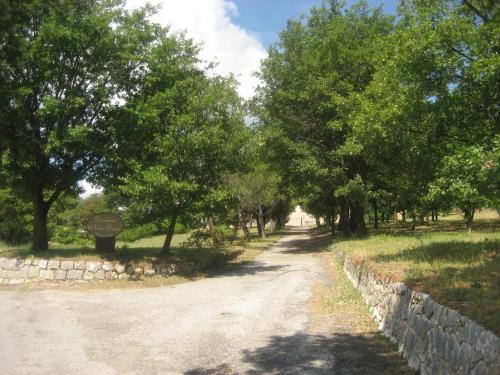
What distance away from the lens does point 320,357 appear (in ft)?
23.0

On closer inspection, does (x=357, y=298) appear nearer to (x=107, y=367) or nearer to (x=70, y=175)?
(x=107, y=367)

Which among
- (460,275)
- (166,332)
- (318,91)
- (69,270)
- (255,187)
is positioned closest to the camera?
(460,275)

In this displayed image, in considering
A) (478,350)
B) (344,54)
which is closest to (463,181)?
(478,350)

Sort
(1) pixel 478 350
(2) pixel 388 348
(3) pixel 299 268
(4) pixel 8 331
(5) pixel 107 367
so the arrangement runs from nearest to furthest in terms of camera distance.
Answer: (1) pixel 478 350 < (5) pixel 107 367 < (2) pixel 388 348 < (4) pixel 8 331 < (3) pixel 299 268

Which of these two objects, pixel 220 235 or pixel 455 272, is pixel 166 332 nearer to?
pixel 455 272

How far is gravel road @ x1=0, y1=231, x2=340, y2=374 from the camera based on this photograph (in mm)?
6734

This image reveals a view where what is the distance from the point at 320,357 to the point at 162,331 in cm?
338

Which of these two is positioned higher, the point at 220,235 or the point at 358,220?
the point at 358,220

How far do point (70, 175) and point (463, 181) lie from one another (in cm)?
1355

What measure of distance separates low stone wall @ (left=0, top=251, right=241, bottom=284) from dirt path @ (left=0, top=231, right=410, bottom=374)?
1.23 meters

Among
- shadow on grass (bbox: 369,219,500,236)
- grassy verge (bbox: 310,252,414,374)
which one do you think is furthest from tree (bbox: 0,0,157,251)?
shadow on grass (bbox: 369,219,500,236)

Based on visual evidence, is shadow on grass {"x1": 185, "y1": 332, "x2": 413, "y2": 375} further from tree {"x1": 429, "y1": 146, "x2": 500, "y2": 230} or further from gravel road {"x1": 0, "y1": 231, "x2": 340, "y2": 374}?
tree {"x1": 429, "y1": 146, "x2": 500, "y2": 230}

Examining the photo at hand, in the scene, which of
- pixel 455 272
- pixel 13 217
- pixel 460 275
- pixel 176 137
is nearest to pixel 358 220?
pixel 176 137

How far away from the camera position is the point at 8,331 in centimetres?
866
